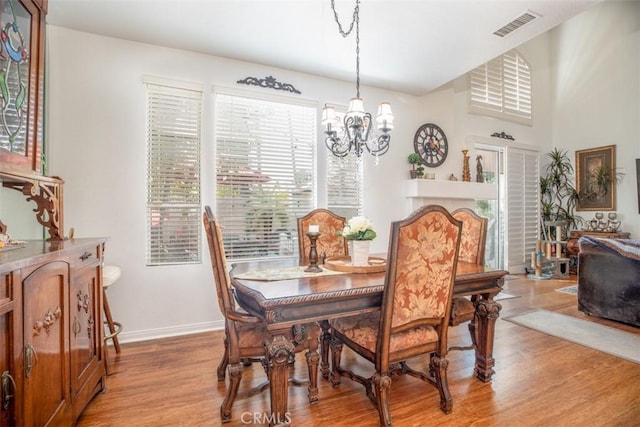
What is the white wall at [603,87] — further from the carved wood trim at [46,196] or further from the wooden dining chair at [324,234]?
the carved wood trim at [46,196]

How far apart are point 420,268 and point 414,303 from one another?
8.0 inches

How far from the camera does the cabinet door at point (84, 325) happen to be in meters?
1.62

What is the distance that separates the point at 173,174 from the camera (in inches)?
123

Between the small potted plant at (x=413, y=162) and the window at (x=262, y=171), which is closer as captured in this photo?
the window at (x=262, y=171)

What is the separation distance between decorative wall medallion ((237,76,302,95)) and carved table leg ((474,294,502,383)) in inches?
115

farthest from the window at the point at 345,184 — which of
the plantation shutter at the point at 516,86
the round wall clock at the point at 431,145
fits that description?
the plantation shutter at the point at 516,86

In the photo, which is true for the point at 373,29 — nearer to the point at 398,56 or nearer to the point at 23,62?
the point at 398,56

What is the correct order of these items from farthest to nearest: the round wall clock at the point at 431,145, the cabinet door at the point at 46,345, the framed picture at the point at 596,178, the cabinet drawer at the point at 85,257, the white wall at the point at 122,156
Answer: the framed picture at the point at 596,178
the round wall clock at the point at 431,145
the white wall at the point at 122,156
the cabinet drawer at the point at 85,257
the cabinet door at the point at 46,345

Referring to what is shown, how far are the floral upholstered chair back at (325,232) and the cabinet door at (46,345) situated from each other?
178cm

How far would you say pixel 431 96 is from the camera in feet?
15.0

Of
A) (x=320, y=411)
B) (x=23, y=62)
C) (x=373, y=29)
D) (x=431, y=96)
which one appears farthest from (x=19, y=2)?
(x=431, y=96)

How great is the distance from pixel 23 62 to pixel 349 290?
2066 mm

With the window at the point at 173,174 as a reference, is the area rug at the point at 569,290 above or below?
below

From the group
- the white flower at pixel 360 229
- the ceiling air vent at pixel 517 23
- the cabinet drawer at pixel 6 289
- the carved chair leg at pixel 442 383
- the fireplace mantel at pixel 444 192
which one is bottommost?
the carved chair leg at pixel 442 383
